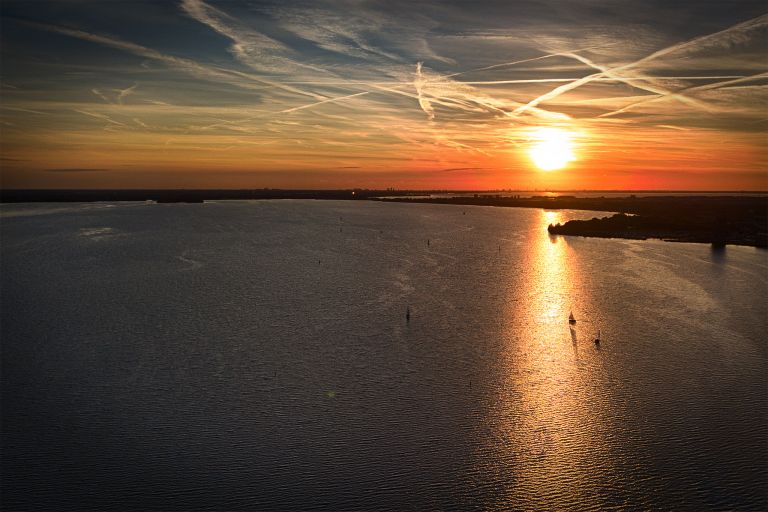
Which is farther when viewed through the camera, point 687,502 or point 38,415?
point 38,415

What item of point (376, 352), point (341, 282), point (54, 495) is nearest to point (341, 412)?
point (376, 352)

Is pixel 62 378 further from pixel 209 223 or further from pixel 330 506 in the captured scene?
pixel 209 223

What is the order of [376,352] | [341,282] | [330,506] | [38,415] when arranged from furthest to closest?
1. [341,282]
2. [376,352]
3. [38,415]
4. [330,506]

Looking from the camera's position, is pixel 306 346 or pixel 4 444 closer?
pixel 4 444

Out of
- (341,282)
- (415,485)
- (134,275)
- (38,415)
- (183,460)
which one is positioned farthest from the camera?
(134,275)

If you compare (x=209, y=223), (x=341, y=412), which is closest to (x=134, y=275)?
(x=341, y=412)

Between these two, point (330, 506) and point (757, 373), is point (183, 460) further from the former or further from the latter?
point (757, 373)
